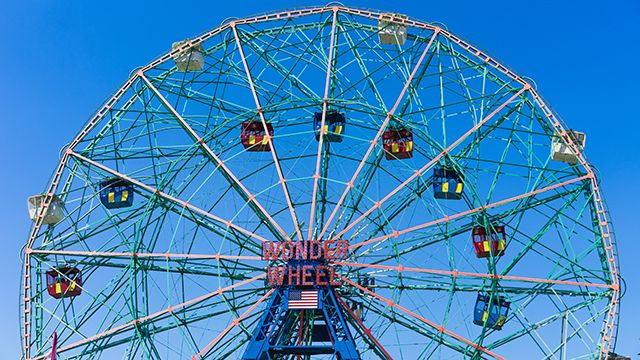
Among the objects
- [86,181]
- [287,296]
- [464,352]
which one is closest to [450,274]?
[464,352]

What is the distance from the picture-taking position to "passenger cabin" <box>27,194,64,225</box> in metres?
67.0

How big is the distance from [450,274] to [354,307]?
5.14m

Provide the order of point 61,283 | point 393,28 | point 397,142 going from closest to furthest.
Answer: point 61,283 → point 397,142 → point 393,28

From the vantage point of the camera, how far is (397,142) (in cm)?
6638

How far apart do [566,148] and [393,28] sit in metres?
10.7

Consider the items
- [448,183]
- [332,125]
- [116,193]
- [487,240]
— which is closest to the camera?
[487,240]

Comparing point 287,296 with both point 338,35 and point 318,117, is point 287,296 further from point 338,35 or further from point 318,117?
point 338,35

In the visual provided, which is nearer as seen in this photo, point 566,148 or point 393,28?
point 566,148

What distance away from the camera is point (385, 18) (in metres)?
67.6

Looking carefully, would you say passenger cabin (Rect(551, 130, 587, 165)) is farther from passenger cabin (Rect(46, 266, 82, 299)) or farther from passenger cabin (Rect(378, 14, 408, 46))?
passenger cabin (Rect(46, 266, 82, 299))

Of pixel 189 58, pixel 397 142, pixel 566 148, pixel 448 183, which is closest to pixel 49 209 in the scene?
pixel 189 58

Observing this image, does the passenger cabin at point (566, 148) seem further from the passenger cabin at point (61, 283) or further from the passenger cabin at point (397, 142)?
the passenger cabin at point (61, 283)

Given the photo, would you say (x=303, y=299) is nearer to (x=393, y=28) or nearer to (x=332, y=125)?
(x=332, y=125)

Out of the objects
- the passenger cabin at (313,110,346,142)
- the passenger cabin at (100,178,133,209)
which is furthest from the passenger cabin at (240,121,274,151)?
the passenger cabin at (100,178,133,209)
